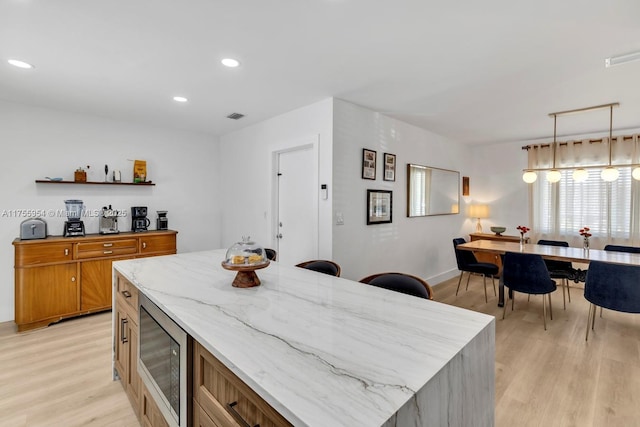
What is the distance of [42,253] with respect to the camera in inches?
129

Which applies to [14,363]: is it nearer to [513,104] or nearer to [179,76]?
[179,76]

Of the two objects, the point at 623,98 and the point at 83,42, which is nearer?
the point at 83,42

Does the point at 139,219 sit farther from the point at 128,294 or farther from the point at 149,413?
Answer: the point at 149,413

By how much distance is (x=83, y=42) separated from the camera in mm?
2123

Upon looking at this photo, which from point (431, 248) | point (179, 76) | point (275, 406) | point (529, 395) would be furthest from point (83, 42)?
point (431, 248)

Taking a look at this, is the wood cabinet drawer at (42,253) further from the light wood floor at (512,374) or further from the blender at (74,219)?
the light wood floor at (512,374)

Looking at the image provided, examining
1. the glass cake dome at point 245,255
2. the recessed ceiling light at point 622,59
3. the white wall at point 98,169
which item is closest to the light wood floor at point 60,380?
the white wall at point 98,169

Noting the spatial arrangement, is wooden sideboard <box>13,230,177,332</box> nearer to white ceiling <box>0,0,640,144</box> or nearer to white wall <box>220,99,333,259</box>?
white wall <box>220,99,333,259</box>

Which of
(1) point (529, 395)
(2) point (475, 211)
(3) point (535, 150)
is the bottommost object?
(1) point (529, 395)

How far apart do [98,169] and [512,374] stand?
509 cm

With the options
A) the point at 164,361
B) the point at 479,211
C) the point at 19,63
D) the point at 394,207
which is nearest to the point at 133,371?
the point at 164,361

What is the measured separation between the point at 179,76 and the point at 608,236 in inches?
246

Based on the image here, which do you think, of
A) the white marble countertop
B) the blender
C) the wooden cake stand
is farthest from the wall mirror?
the blender

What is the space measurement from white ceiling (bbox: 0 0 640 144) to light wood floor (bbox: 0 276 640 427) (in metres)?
2.48
